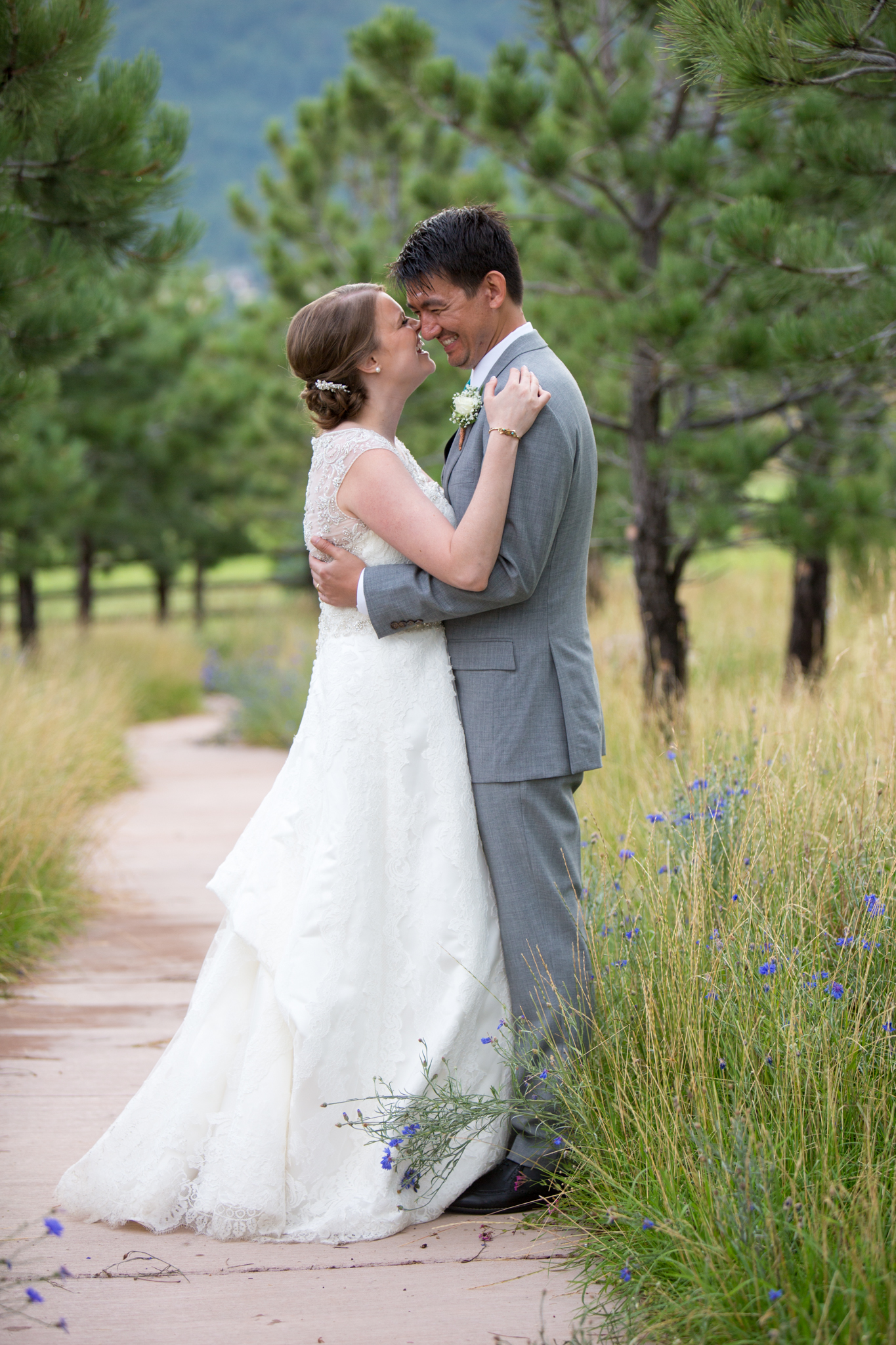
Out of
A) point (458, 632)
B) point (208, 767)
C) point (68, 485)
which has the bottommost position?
point (208, 767)

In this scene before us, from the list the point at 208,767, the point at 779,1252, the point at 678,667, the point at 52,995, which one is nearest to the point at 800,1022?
the point at 779,1252

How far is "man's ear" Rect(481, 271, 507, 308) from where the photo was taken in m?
2.66

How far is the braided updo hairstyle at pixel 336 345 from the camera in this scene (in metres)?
2.73

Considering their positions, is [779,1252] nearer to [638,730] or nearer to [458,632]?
[458,632]

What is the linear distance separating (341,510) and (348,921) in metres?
0.95

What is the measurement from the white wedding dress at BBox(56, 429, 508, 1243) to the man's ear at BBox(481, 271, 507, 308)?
15.8 inches

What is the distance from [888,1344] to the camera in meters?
1.74

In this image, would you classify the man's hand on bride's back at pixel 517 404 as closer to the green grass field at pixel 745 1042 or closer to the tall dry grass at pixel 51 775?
the green grass field at pixel 745 1042

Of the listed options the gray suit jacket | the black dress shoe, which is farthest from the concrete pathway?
the gray suit jacket

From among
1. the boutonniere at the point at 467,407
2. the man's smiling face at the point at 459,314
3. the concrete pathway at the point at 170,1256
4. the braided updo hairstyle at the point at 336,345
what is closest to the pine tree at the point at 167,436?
the concrete pathway at the point at 170,1256

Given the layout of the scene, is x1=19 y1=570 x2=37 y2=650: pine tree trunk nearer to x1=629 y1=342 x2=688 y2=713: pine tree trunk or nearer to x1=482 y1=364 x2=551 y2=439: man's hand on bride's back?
x1=629 y1=342 x2=688 y2=713: pine tree trunk

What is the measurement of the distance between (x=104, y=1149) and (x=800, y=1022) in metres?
1.58

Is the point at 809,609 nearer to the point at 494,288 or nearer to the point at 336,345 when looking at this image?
→ the point at 494,288

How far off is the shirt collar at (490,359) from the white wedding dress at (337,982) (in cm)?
25
